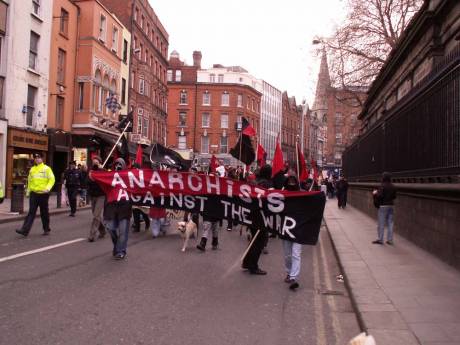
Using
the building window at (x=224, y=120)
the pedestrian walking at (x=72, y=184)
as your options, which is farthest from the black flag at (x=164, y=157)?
the building window at (x=224, y=120)

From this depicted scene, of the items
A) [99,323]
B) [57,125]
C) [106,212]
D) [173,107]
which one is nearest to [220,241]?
[106,212]

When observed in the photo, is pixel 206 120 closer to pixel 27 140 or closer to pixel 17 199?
pixel 27 140

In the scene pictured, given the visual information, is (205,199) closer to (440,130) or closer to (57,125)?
(440,130)

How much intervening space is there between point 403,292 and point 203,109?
243 ft

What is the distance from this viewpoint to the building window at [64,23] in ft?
100.0

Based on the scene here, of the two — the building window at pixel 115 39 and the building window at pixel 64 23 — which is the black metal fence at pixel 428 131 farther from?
the building window at pixel 115 39

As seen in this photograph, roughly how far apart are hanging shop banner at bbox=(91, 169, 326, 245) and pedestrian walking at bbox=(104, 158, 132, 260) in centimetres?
19

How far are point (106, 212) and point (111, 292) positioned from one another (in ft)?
8.92

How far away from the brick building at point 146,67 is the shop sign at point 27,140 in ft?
45.1

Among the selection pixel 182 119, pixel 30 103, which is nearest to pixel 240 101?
pixel 182 119

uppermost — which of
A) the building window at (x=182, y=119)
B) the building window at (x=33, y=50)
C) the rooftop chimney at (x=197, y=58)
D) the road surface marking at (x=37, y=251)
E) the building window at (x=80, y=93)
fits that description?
the rooftop chimney at (x=197, y=58)

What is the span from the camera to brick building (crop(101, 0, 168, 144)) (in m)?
41.3

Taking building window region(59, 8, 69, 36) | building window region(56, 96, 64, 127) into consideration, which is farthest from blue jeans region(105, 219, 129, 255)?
building window region(59, 8, 69, 36)

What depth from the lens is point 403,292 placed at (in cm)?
718
